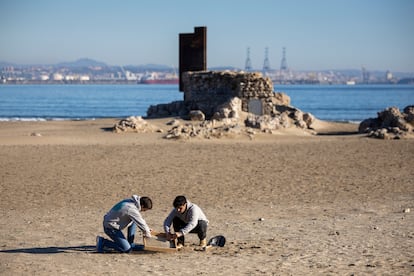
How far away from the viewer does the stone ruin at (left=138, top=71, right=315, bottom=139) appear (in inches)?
1007

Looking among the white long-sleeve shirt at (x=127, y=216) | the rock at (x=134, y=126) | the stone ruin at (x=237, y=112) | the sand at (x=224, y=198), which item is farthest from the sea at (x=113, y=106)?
the white long-sleeve shirt at (x=127, y=216)

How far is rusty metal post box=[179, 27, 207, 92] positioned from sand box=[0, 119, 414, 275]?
5.78 metres

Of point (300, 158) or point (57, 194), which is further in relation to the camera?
point (300, 158)

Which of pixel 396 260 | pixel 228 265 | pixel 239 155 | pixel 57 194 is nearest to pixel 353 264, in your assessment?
pixel 396 260

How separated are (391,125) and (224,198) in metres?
13.4

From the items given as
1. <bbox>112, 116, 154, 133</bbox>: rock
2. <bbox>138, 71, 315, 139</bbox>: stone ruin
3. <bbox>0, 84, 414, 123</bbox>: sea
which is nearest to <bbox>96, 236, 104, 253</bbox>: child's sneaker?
<bbox>112, 116, 154, 133</bbox>: rock

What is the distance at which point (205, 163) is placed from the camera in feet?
61.3

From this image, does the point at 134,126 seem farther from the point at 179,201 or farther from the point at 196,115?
the point at 179,201

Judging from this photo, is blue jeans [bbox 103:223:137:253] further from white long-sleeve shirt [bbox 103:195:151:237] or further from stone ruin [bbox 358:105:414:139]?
stone ruin [bbox 358:105:414:139]

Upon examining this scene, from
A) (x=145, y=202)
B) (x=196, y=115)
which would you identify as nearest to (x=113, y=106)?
(x=196, y=115)

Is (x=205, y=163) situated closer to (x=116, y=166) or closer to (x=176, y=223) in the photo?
(x=116, y=166)

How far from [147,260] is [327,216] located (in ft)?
13.5

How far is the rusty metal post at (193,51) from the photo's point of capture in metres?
29.5

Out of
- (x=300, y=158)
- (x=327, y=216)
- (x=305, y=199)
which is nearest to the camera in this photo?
(x=327, y=216)
